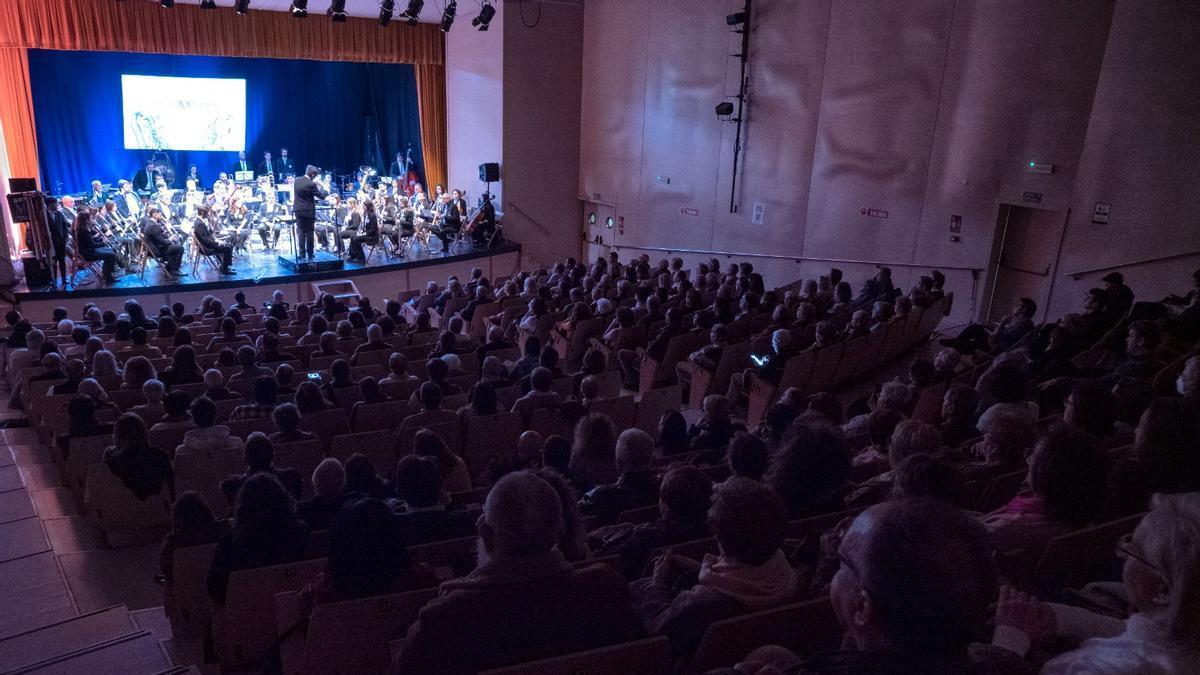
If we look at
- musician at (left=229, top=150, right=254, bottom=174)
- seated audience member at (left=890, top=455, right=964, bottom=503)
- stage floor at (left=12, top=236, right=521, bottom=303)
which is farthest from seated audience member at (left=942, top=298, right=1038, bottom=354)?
musician at (left=229, top=150, right=254, bottom=174)

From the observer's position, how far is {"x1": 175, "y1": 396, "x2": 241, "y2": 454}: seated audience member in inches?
183

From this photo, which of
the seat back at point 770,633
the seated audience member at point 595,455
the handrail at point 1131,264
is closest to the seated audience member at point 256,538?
the seated audience member at point 595,455

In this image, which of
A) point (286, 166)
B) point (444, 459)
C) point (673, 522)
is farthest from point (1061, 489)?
point (286, 166)

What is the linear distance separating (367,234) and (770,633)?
11.9 meters

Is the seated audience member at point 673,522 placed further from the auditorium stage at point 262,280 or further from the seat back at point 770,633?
the auditorium stage at point 262,280

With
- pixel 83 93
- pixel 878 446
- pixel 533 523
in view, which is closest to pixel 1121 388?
pixel 878 446

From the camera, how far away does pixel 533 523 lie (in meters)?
2.01

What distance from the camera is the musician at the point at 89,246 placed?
10.6 metres

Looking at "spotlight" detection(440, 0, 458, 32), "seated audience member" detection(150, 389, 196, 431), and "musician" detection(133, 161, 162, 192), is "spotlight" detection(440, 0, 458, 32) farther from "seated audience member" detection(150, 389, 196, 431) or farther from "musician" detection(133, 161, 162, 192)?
"seated audience member" detection(150, 389, 196, 431)

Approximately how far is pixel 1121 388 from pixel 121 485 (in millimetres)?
5718

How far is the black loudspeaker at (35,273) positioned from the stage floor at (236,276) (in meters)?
0.12

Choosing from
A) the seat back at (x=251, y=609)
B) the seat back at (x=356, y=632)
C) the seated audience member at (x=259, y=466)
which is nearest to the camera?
the seat back at (x=356, y=632)

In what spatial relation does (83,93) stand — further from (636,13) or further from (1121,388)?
(1121,388)

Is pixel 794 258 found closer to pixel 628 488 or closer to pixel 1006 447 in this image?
pixel 1006 447
